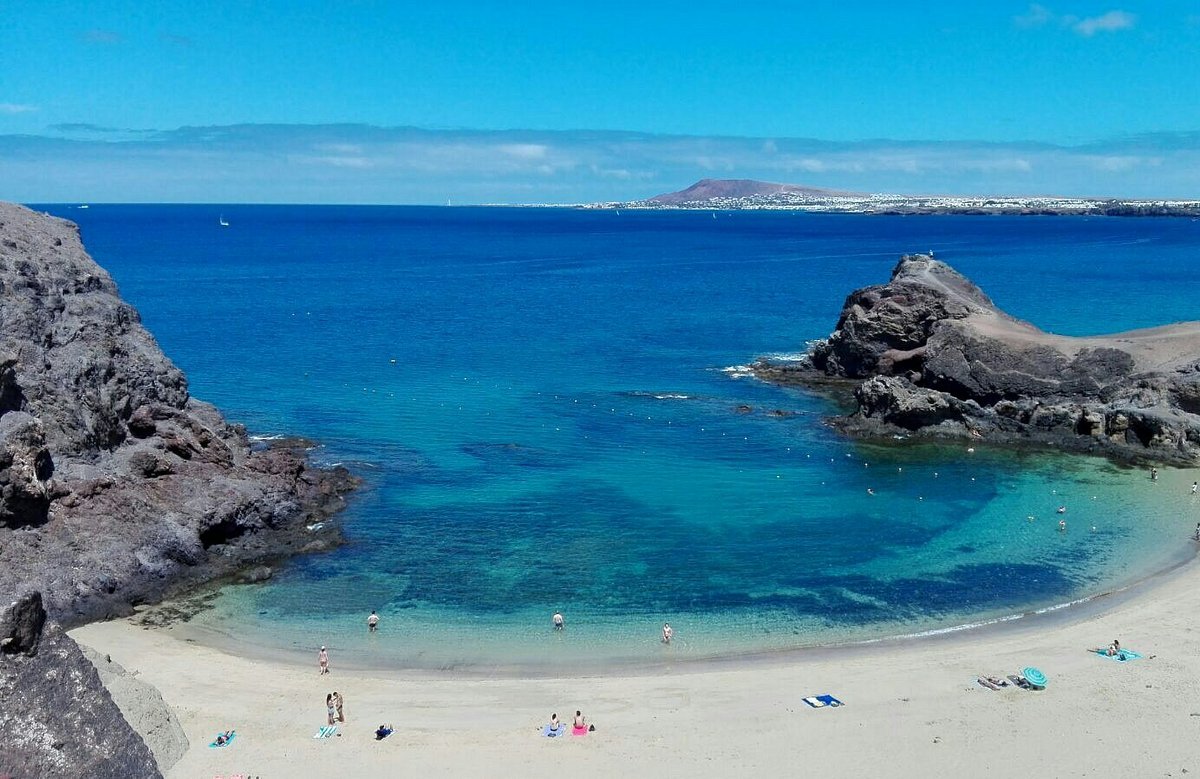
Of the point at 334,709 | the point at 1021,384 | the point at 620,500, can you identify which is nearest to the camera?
the point at 334,709

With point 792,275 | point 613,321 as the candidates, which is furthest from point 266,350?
point 792,275

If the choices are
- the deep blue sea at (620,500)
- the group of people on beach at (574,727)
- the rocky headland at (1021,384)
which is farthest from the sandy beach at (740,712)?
the rocky headland at (1021,384)

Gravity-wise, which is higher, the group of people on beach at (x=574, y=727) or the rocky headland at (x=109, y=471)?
the rocky headland at (x=109, y=471)

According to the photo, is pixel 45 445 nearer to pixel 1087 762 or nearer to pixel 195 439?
pixel 195 439

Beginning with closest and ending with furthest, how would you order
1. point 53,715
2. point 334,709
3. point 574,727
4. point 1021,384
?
point 53,715, point 574,727, point 334,709, point 1021,384

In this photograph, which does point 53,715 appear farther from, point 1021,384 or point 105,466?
point 1021,384

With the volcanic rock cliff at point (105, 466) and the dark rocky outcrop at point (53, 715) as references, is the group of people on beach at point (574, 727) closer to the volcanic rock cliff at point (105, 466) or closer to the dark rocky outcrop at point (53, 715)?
the dark rocky outcrop at point (53, 715)

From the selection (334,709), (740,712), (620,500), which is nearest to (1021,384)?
(620,500)
